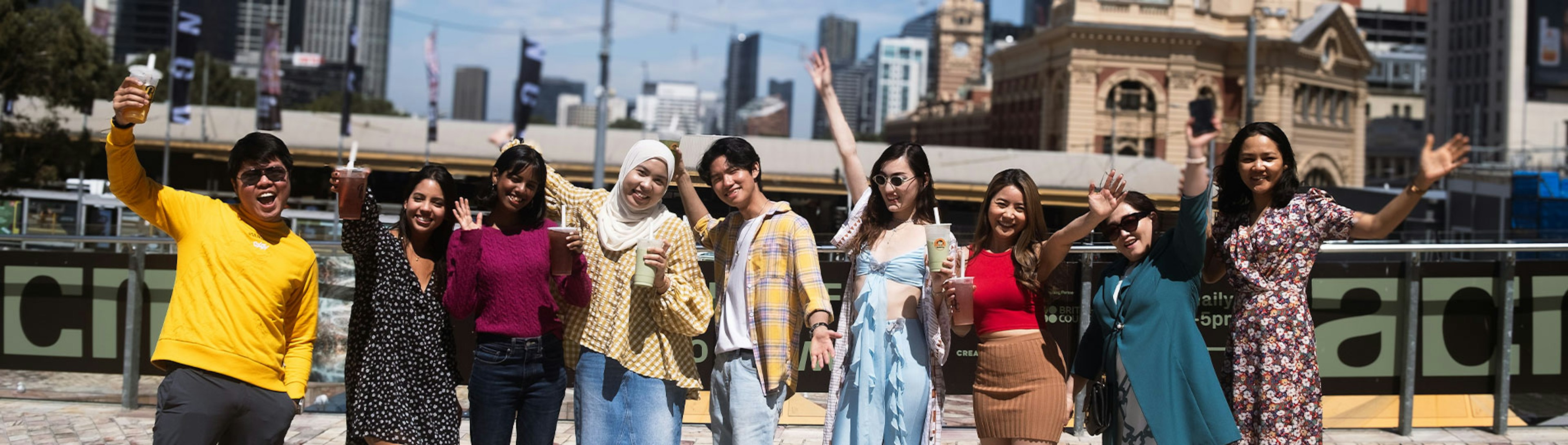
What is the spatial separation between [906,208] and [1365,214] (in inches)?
63.6

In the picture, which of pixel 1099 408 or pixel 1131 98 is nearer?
pixel 1099 408

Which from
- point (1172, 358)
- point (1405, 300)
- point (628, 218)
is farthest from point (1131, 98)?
point (628, 218)

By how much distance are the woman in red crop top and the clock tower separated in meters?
157

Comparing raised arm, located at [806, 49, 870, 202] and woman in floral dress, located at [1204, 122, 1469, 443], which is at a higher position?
raised arm, located at [806, 49, 870, 202]

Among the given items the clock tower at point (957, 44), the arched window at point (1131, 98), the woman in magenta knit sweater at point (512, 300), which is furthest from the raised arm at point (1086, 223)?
the clock tower at point (957, 44)

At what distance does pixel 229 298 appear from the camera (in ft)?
13.4

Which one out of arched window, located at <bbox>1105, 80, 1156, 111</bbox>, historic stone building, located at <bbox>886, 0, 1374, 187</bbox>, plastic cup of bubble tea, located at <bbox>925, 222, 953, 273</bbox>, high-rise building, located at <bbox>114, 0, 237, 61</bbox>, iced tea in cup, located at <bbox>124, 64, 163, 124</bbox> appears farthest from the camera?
high-rise building, located at <bbox>114, 0, 237, 61</bbox>

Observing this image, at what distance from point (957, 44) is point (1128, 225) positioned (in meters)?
164

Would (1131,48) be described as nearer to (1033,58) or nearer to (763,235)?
(1033,58)

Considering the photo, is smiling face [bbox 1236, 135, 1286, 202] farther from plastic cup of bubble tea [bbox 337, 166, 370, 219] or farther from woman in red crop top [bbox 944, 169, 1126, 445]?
plastic cup of bubble tea [bbox 337, 166, 370, 219]

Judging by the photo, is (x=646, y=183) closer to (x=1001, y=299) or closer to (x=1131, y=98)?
(x=1001, y=299)

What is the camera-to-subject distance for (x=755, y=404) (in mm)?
4488

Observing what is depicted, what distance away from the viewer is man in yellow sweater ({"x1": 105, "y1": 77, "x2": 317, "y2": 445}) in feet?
13.2

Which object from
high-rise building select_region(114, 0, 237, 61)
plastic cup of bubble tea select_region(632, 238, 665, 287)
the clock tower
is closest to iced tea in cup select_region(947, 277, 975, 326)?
plastic cup of bubble tea select_region(632, 238, 665, 287)
